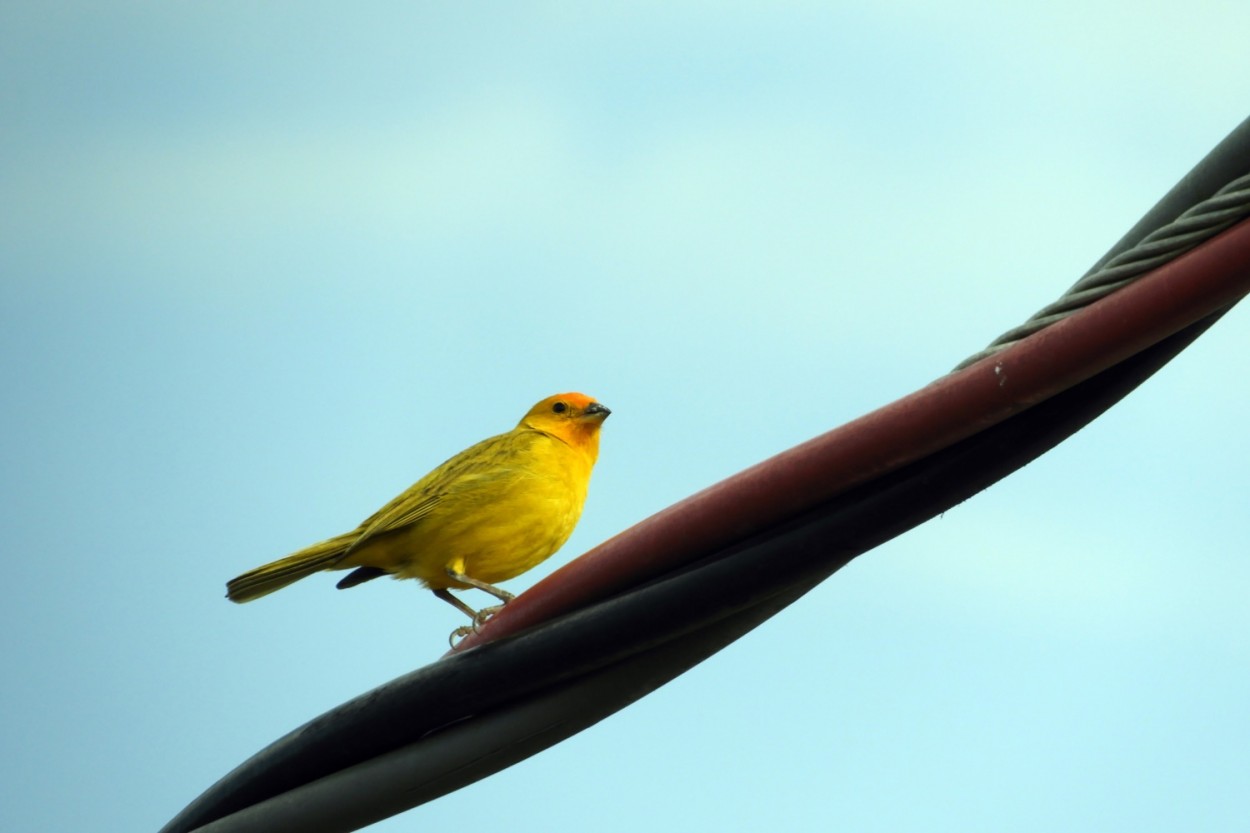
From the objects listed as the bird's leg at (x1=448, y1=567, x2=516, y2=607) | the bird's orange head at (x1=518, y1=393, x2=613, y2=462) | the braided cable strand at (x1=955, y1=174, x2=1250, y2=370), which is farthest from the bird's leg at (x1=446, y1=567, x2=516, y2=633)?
the braided cable strand at (x1=955, y1=174, x2=1250, y2=370)

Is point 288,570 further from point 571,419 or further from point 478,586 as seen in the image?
point 571,419

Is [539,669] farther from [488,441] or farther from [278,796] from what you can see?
[488,441]

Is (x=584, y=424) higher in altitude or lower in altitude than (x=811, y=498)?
higher

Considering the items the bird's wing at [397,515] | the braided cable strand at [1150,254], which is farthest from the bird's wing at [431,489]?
the braided cable strand at [1150,254]

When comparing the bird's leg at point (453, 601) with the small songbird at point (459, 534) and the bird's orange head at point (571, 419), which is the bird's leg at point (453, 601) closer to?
the small songbird at point (459, 534)

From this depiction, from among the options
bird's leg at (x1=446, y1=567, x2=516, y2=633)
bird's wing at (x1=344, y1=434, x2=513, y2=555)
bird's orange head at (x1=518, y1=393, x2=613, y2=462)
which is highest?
bird's orange head at (x1=518, y1=393, x2=613, y2=462)

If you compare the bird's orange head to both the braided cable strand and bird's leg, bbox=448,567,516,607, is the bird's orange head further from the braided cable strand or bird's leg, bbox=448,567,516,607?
the braided cable strand

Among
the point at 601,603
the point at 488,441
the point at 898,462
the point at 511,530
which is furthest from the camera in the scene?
the point at 488,441

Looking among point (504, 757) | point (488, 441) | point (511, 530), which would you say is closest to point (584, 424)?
point (488, 441)

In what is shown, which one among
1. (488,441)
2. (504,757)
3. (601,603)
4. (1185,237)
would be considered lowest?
(504,757)
